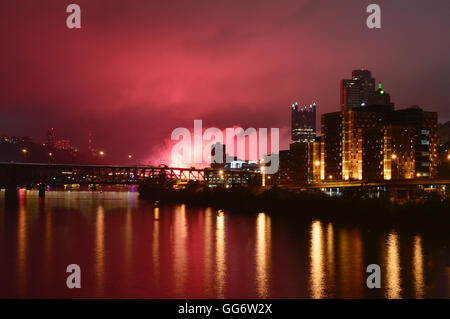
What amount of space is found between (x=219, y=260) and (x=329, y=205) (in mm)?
37509

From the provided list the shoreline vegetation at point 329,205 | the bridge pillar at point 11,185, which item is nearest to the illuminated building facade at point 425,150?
the shoreline vegetation at point 329,205

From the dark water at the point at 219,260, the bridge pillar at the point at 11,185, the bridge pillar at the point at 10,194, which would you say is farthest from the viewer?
the bridge pillar at the point at 11,185

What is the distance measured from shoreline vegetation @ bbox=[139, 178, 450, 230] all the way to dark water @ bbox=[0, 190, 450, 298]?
5.05 meters

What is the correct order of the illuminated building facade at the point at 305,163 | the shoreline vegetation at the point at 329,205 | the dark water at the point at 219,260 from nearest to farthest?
the dark water at the point at 219,260
the shoreline vegetation at the point at 329,205
the illuminated building facade at the point at 305,163

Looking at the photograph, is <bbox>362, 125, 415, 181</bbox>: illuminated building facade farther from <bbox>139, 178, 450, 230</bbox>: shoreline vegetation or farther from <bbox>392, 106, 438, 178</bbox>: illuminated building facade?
<bbox>139, 178, 450, 230</bbox>: shoreline vegetation

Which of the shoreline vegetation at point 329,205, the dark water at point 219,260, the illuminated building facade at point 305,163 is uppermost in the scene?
the illuminated building facade at point 305,163

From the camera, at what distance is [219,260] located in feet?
139

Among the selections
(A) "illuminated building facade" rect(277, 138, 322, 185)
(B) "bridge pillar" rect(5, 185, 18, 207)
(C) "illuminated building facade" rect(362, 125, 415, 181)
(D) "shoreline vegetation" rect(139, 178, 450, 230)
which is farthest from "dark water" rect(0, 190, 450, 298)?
(A) "illuminated building facade" rect(277, 138, 322, 185)

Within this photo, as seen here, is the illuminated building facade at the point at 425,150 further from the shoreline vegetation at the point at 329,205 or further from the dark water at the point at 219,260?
the dark water at the point at 219,260

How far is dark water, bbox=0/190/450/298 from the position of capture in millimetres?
32594

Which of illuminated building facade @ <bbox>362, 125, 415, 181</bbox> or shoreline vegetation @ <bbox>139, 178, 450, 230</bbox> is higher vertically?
illuminated building facade @ <bbox>362, 125, 415, 181</bbox>

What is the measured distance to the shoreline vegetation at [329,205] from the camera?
62.9 m

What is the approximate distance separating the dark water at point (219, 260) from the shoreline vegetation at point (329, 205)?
5052 mm

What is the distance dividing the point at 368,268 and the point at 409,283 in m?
4.64
